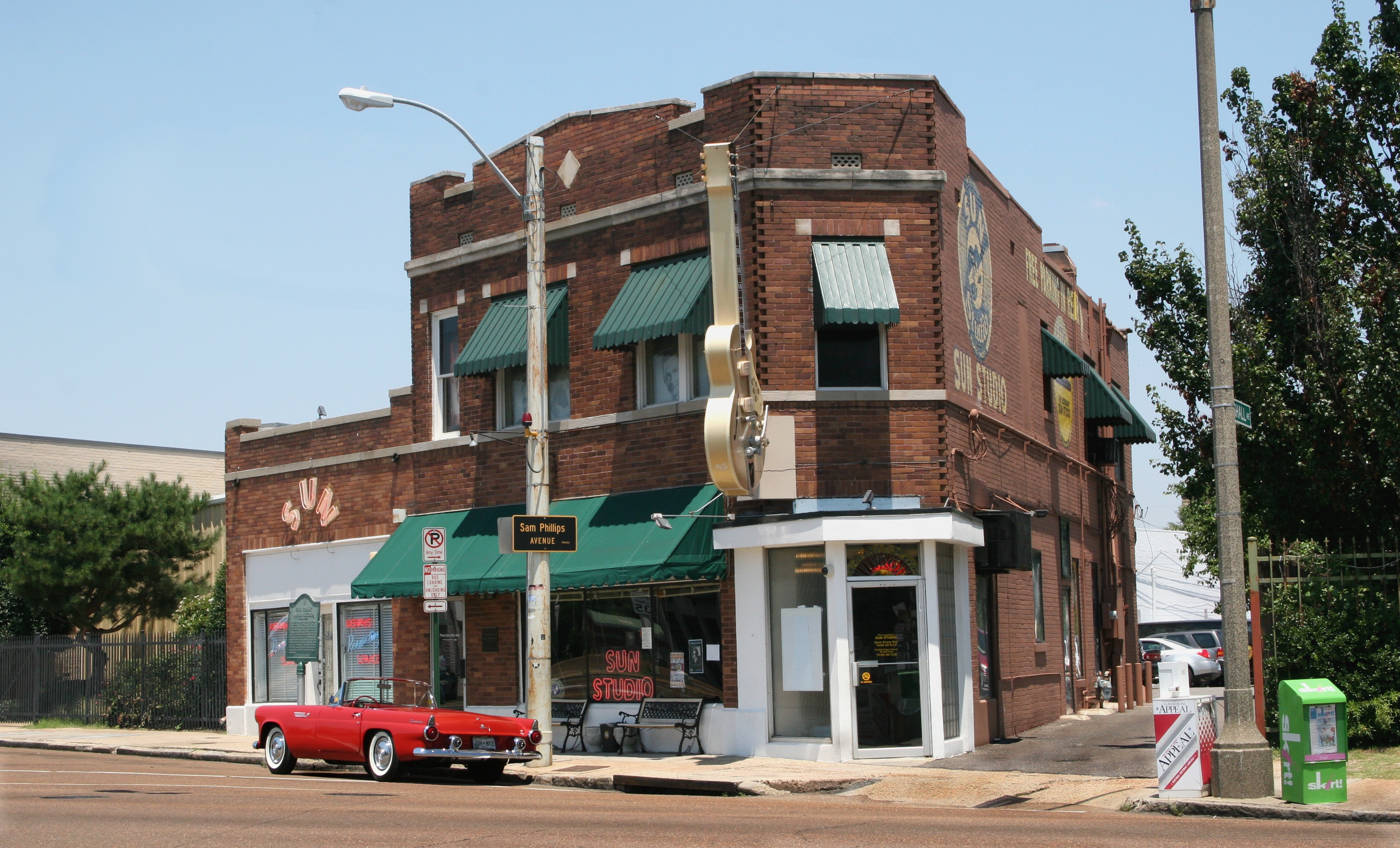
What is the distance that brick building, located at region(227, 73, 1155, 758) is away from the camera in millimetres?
18078

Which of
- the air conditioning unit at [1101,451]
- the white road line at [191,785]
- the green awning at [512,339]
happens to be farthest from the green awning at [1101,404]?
the white road line at [191,785]

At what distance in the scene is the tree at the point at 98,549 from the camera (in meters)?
33.0

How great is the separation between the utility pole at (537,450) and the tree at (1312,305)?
8393 mm

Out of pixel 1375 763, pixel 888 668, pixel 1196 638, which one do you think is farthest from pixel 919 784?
pixel 1196 638

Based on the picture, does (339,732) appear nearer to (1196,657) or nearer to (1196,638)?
(1196,657)

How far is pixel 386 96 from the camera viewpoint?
17.2 metres

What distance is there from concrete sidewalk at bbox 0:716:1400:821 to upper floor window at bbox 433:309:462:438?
5.79 metres

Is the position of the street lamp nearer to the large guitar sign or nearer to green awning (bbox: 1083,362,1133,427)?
the large guitar sign

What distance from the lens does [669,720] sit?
62.3ft

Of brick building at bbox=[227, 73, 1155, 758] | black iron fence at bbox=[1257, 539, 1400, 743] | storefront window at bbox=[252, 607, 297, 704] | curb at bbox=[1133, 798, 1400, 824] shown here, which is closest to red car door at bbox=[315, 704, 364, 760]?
brick building at bbox=[227, 73, 1155, 758]

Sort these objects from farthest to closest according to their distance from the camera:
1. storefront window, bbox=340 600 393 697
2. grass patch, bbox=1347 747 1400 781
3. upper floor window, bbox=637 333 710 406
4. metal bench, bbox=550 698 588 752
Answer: storefront window, bbox=340 600 393 697 → metal bench, bbox=550 698 588 752 → upper floor window, bbox=637 333 710 406 → grass patch, bbox=1347 747 1400 781

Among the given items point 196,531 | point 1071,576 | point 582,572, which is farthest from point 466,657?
point 196,531

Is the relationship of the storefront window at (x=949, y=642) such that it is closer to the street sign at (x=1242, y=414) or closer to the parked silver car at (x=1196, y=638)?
the street sign at (x=1242, y=414)

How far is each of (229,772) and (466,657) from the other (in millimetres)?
4227
